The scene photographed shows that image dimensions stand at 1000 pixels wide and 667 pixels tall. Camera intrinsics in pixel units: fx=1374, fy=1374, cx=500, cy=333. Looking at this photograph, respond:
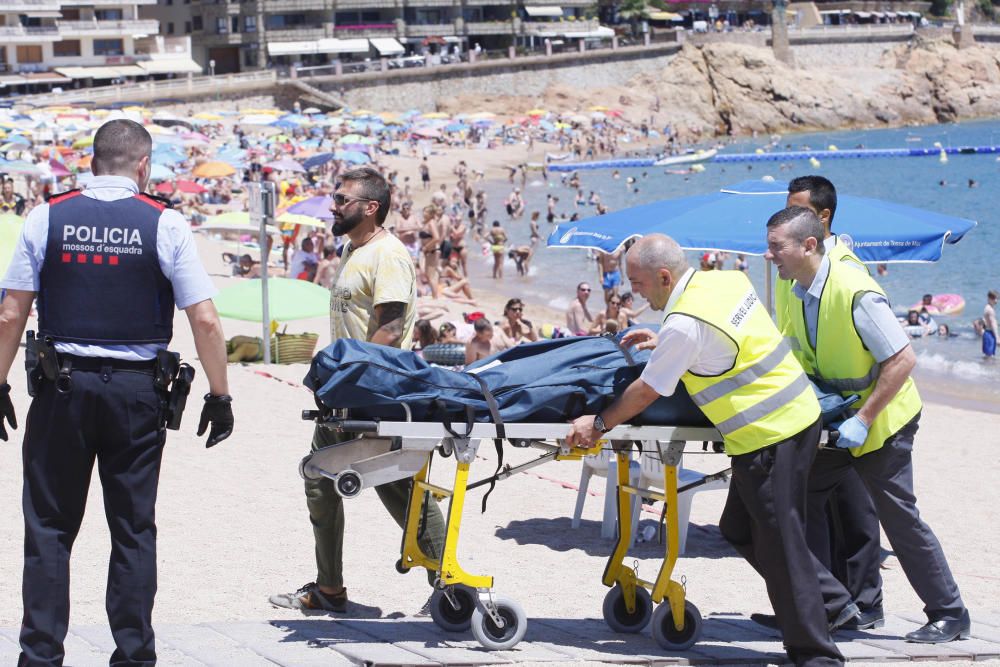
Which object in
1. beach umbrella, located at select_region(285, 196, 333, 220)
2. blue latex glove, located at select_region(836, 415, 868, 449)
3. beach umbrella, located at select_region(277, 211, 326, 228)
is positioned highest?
blue latex glove, located at select_region(836, 415, 868, 449)

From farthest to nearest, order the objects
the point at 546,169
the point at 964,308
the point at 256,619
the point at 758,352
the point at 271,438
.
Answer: the point at 546,169 < the point at 964,308 < the point at 271,438 < the point at 256,619 < the point at 758,352

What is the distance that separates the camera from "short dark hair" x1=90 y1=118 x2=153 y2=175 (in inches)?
162

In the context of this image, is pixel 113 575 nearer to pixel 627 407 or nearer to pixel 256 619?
pixel 256 619

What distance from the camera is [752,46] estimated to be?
80.9 meters

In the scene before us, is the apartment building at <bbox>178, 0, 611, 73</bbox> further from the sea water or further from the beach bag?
the beach bag

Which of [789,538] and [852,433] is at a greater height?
[852,433]

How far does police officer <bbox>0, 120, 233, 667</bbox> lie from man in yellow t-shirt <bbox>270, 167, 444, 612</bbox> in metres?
1.17

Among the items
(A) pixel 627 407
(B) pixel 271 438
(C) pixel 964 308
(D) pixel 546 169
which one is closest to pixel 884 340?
(A) pixel 627 407

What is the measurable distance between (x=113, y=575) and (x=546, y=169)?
48.6 meters

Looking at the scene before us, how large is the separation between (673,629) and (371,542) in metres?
2.16

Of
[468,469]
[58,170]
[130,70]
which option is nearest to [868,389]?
[468,469]

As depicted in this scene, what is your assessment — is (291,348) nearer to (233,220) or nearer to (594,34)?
(233,220)

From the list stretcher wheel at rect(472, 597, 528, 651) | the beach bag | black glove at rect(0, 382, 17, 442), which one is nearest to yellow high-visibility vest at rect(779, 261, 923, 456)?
stretcher wheel at rect(472, 597, 528, 651)

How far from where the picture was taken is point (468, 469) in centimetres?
480
